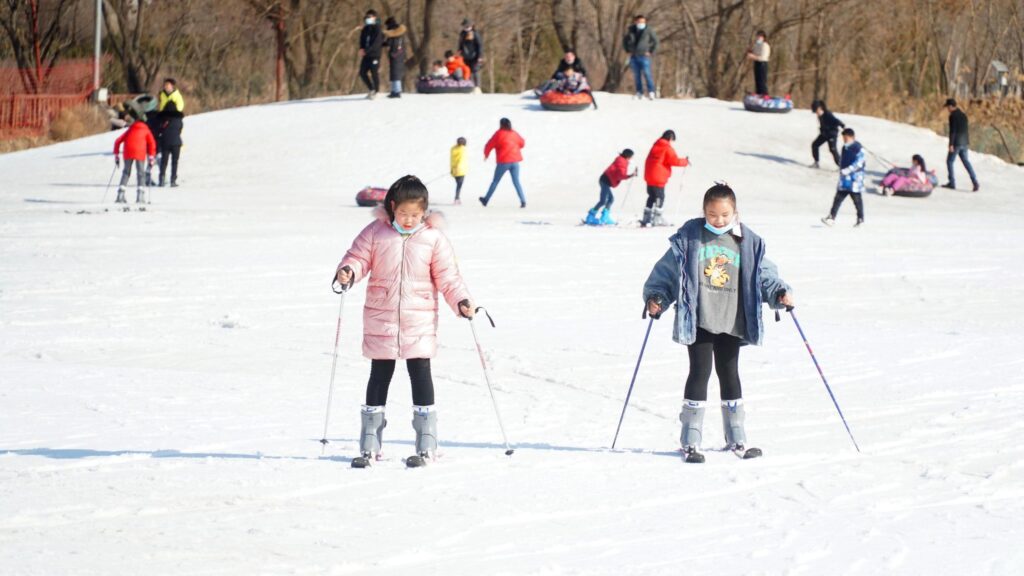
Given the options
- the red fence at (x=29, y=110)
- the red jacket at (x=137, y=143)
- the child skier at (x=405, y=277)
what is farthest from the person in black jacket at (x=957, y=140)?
the red fence at (x=29, y=110)

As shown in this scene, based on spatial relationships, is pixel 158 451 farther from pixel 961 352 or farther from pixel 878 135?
pixel 878 135

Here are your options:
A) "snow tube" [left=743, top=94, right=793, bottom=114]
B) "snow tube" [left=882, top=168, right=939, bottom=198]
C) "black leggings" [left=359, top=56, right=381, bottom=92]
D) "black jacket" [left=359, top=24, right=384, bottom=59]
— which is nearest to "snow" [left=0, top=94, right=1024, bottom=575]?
"snow tube" [left=882, top=168, right=939, bottom=198]

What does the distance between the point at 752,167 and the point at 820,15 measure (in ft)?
44.5

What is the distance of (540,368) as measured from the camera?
9.20 metres

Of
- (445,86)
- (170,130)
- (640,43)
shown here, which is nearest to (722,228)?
(170,130)

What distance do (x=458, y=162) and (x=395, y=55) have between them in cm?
747

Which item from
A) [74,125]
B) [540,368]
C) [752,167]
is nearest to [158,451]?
[540,368]

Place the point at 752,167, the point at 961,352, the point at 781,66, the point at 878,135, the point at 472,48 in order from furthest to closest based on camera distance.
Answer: the point at 781,66
the point at 472,48
the point at 878,135
the point at 752,167
the point at 961,352

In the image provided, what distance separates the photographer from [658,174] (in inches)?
711

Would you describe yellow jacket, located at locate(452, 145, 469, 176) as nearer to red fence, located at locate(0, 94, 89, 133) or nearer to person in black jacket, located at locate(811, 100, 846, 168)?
person in black jacket, located at locate(811, 100, 846, 168)

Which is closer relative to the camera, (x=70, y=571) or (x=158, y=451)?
(x=70, y=571)

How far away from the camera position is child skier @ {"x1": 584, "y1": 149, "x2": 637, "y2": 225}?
17938 mm

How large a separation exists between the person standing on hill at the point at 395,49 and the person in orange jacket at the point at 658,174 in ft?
34.8

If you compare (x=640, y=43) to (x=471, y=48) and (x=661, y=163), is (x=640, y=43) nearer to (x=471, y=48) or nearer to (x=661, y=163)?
(x=471, y=48)
